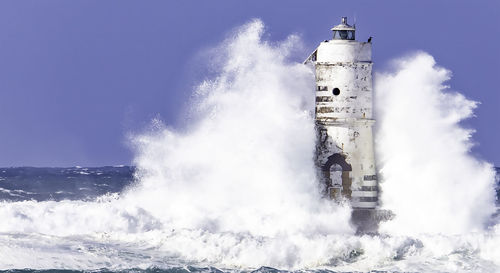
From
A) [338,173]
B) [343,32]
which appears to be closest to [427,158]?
[338,173]

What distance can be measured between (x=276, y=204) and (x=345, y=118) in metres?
2.22

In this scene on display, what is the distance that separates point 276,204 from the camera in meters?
23.2

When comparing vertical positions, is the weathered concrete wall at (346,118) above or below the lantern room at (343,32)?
below

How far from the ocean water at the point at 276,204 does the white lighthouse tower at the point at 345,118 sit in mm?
333

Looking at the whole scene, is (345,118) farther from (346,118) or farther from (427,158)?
(427,158)

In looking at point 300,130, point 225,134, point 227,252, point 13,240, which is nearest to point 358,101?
point 300,130

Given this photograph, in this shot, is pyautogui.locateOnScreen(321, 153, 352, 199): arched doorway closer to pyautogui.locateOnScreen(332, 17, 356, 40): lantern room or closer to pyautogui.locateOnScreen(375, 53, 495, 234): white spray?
pyautogui.locateOnScreen(375, 53, 495, 234): white spray

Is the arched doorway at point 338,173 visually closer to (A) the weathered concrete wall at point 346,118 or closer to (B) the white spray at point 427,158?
(A) the weathered concrete wall at point 346,118

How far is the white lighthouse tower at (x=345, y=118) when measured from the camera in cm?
2311

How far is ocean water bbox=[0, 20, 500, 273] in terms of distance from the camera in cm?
2012

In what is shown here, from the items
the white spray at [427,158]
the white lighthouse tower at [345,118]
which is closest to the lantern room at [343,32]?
the white lighthouse tower at [345,118]

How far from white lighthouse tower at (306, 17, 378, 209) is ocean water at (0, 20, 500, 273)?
0.33 metres

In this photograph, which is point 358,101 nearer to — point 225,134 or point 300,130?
point 300,130

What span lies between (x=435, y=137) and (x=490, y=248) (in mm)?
4082
